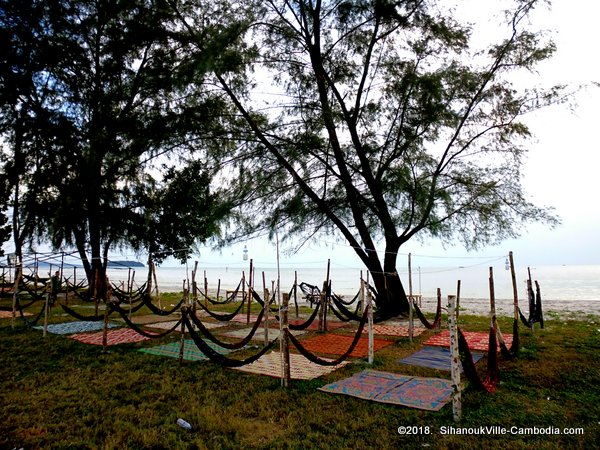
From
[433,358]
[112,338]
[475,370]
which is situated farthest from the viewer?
[112,338]

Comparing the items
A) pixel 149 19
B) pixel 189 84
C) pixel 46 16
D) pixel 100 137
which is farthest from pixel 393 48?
pixel 46 16

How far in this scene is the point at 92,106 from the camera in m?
15.8

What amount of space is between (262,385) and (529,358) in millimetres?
4626

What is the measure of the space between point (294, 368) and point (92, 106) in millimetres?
14871

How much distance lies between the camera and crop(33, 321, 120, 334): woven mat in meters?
9.34

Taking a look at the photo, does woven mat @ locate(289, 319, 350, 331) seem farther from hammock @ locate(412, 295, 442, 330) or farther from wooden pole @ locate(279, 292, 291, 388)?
wooden pole @ locate(279, 292, 291, 388)

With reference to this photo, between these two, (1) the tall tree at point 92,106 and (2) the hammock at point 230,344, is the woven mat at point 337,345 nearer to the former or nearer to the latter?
(2) the hammock at point 230,344

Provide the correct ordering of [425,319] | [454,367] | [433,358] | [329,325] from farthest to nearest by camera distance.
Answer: [329,325]
[425,319]
[433,358]
[454,367]

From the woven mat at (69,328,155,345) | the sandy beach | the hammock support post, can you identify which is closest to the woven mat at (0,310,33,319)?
the woven mat at (69,328,155,345)

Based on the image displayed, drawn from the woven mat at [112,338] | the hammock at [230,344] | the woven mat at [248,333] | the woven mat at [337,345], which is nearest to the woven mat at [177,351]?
the hammock at [230,344]

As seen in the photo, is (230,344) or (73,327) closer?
(230,344)

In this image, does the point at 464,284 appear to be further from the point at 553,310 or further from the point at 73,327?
the point at 73,327

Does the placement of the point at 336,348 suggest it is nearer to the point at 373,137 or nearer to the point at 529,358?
the point at 529,358

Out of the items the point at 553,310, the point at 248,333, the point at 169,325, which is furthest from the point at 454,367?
the point at 553,310
